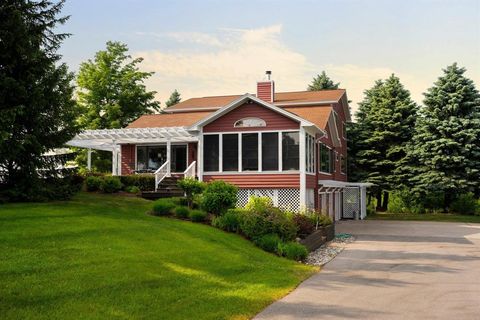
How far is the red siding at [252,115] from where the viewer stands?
2281cm

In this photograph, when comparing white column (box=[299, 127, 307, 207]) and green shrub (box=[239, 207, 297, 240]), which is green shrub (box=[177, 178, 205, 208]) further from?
white column (box=[299, 127, 307, 207])

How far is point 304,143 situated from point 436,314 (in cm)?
1455

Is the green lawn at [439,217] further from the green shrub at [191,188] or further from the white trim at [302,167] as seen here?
the green shrub at [191,188]

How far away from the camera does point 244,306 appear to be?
8.43m

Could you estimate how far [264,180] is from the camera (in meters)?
23.0

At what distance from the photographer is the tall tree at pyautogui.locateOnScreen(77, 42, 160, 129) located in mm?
41625

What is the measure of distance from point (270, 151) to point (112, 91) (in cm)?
2428

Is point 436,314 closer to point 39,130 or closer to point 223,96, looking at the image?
point 39,130

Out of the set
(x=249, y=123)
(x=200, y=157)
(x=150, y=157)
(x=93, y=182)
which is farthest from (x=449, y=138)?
(x=93, y=182)

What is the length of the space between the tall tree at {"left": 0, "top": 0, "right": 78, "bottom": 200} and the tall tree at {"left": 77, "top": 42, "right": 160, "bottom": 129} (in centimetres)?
2330

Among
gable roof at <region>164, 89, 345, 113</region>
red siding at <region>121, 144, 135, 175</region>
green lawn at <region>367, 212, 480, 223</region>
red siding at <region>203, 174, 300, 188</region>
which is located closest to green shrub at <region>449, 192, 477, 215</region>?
green lawn at <region>367, 212, 480, 223</region>

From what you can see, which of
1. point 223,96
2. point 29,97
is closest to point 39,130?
point 29,97

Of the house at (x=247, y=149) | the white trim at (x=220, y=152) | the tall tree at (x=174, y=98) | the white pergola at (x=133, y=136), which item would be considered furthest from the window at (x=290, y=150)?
the tall tree at (x=174, y=98)

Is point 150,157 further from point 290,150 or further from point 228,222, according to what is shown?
point 228,222
